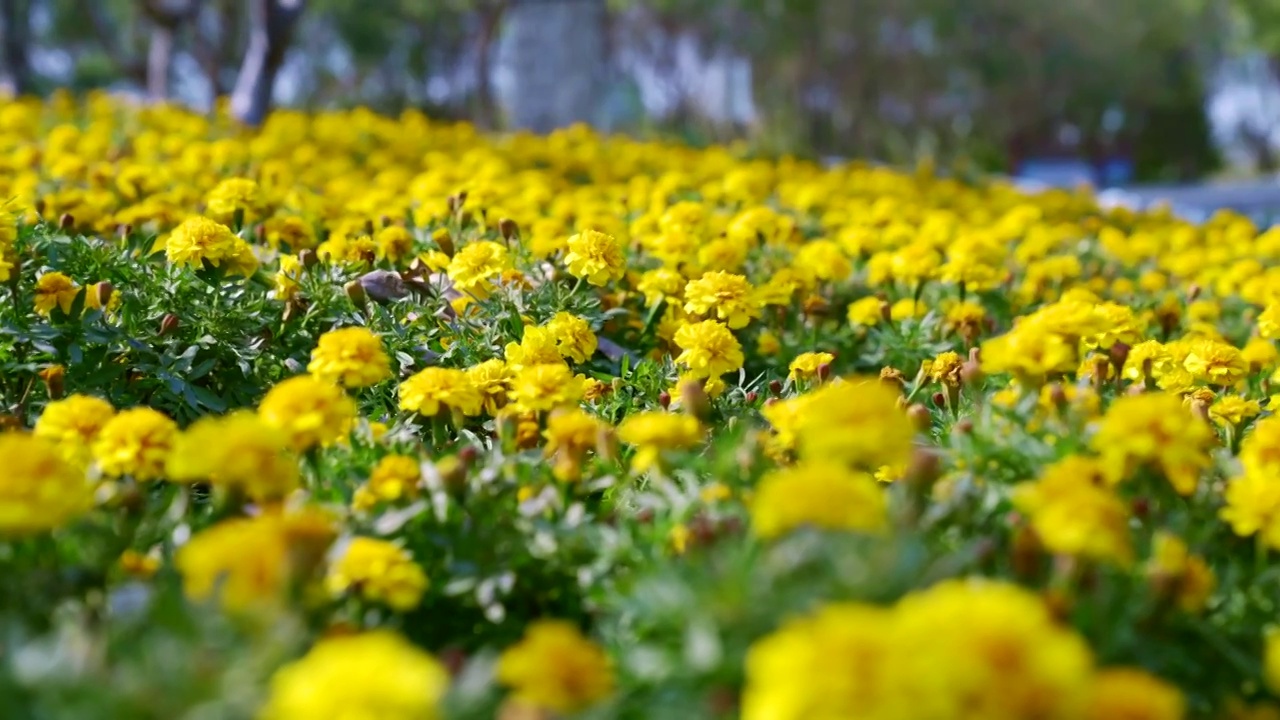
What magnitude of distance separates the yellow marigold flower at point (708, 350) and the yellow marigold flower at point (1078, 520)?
3.83ft

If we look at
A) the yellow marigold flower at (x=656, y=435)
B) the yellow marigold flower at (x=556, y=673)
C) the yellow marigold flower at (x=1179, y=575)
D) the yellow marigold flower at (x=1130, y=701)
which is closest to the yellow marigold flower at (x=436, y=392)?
the yellow marigold flower at (x=656, y=435)

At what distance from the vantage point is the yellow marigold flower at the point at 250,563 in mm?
1528

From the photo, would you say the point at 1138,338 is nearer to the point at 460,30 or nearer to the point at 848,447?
the point at 848,447

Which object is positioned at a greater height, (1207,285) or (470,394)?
(470,394)

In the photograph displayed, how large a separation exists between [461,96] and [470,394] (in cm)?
3293

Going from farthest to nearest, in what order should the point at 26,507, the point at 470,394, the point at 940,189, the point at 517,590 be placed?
the point at 940,189, the point at 470,394, the point at 517,590, the point at 26,507

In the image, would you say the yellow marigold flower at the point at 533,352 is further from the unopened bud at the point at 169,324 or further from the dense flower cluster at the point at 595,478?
the unopened bud at the point at 169,324

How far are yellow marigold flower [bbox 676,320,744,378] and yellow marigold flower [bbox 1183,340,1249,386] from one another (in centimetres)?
101

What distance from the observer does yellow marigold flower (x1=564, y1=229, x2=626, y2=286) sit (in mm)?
3289

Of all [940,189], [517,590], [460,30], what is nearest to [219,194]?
[517,590]

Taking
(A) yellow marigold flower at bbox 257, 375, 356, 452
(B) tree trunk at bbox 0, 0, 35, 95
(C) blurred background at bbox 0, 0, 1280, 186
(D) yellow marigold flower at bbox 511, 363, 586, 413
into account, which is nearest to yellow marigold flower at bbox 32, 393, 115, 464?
(A) yellow marigold flower at bbox 257, 375, 356, 452

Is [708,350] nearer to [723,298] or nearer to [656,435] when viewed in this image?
[723,298]

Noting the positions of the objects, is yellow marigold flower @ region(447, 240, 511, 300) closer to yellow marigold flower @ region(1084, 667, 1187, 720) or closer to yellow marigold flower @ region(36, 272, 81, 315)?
yellow marigold flower @ region(36, 272, 81, 315)

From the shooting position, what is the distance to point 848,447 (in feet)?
5.75
